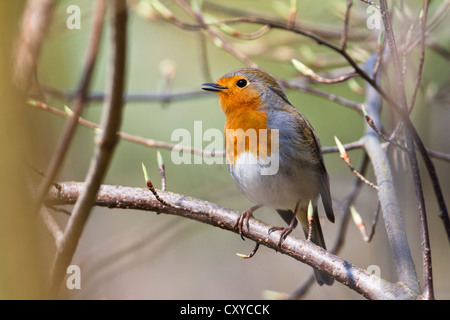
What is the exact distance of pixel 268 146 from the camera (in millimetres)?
2514

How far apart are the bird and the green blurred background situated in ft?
1.55

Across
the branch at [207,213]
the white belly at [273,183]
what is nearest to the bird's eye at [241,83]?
the white belly at [273,183]

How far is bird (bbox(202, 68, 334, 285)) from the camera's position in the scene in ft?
8.27

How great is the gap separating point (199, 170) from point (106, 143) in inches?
126

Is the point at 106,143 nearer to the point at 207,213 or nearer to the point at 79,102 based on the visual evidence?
the point at 79,102

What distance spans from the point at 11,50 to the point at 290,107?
1.70 metres

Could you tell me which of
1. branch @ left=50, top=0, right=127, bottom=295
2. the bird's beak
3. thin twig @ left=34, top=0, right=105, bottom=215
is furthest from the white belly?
thin twig @ left=34, top=0, right=105, bottom=215

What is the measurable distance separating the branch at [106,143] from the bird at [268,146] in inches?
46.2

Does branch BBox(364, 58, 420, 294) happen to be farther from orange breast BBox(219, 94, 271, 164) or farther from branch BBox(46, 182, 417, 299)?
orange breast BBox(219, 94, 271, 164)

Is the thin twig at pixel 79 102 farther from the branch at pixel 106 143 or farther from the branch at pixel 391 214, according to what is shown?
the branch at pixel 391 214

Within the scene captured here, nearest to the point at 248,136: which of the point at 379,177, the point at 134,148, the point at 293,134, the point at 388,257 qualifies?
the point at 293,134

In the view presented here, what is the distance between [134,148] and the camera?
4.61 metres
